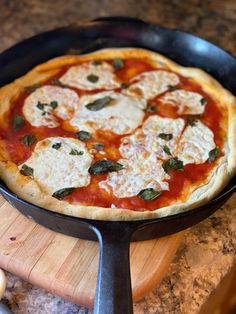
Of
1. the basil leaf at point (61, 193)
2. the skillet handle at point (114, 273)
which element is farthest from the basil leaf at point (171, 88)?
the skillet handle at point (114, 273)

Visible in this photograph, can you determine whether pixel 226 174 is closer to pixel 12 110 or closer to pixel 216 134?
pixel 216 134

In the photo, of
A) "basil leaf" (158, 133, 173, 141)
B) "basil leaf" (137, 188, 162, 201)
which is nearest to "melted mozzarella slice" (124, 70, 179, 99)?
"basil leaf" (158, 133, 173, 141)

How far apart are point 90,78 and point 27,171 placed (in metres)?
0.52

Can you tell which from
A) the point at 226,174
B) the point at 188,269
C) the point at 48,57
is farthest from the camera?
the point at 48,57

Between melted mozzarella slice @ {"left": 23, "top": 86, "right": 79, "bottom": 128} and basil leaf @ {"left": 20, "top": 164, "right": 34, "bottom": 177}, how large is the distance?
0.20 metres

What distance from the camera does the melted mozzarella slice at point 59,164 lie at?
139 cm

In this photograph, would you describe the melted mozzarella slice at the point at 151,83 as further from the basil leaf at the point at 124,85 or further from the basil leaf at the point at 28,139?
the basil leaf at the point at 28,139

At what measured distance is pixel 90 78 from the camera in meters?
1.79

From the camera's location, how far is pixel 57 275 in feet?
3.94

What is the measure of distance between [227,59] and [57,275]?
0.99m

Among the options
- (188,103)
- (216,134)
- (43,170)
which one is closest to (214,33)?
(188,103)

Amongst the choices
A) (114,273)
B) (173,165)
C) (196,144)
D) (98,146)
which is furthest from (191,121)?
(114,273)

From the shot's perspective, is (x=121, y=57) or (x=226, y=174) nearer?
(x=226, y=174)

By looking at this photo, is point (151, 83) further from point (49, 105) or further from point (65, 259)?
point (65, 259)
